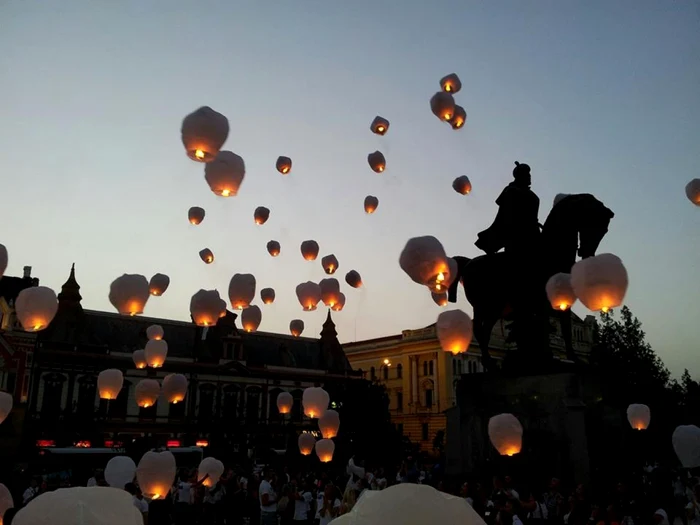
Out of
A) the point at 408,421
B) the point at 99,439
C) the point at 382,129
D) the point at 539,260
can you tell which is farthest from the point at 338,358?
the point at 539,260

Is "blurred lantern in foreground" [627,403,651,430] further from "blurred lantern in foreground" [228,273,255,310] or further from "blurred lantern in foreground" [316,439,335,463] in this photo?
"blurred lantern in foreground" [228,273,255,310]

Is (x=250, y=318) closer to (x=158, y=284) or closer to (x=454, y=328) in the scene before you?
(x=158, y=284)

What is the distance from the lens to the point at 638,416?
42.5ft

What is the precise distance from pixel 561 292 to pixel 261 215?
35.0 ft

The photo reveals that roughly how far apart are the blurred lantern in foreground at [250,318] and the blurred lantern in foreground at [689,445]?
37.5 feet

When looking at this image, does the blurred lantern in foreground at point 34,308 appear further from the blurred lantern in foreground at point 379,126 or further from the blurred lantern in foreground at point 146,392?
the blurred lantern in foreground at point 379,126

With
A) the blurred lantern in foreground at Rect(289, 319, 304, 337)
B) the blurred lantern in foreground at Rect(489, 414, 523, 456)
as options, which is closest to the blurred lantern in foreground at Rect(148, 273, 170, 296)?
the blurred lantern in foreground at Rect(289, 319, 304, 337)

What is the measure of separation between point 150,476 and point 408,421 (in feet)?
227

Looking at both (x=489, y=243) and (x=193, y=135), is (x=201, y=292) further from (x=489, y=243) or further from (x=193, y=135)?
(x=489, y=243)

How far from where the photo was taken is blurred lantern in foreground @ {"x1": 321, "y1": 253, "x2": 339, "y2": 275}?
70.6 feet

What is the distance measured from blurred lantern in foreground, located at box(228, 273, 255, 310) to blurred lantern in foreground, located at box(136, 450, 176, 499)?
632cm

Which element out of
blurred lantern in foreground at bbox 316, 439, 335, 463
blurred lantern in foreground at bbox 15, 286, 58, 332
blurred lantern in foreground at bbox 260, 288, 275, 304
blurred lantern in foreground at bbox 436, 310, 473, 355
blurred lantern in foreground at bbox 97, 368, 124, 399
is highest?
blurred lantern in foreground at bbox 260, 288, 275, 304

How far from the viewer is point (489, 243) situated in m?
14.7

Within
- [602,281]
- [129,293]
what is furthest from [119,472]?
[602,281]
